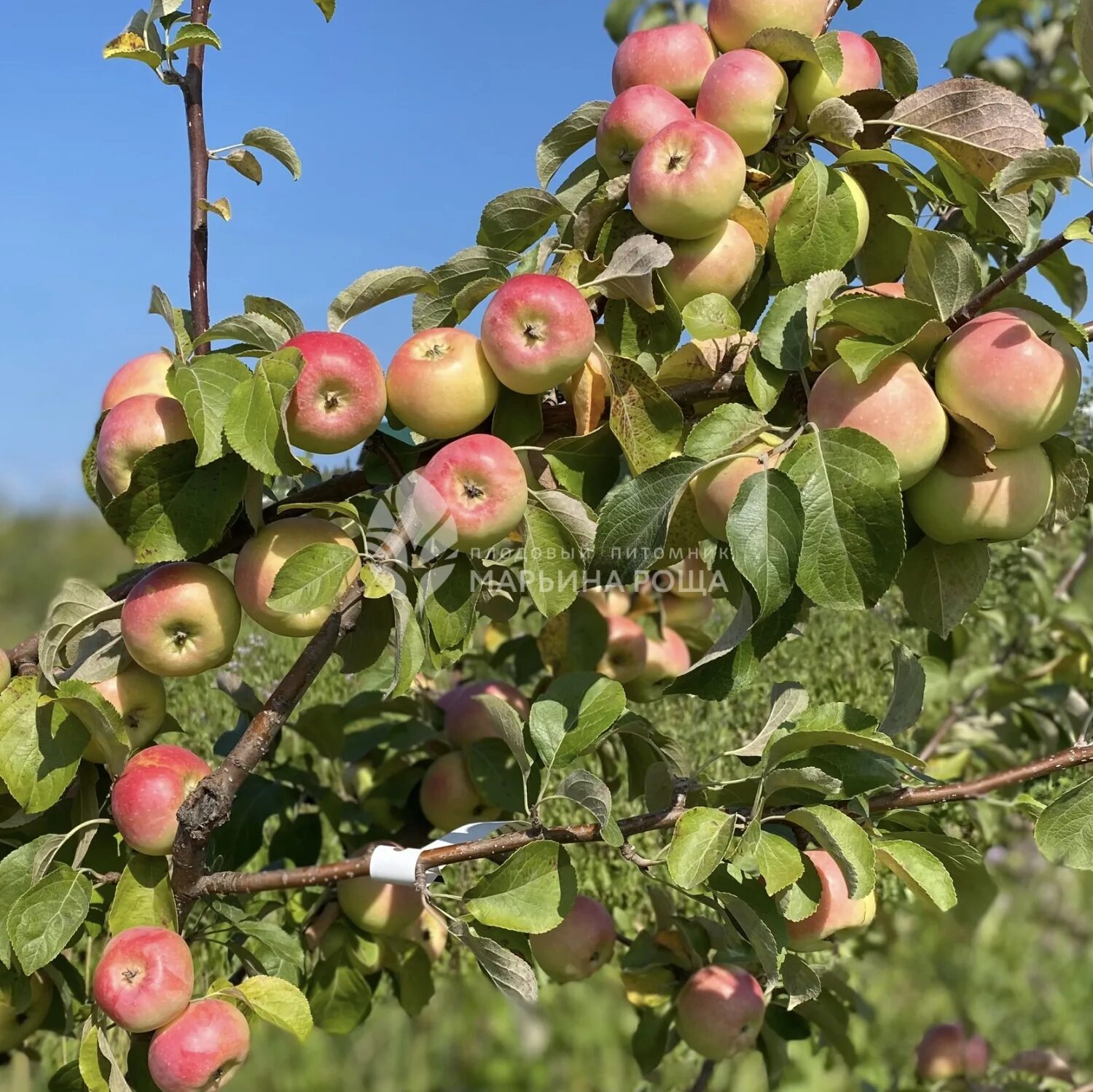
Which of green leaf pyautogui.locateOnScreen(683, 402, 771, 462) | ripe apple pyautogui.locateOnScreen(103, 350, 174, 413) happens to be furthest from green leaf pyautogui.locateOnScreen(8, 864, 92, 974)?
green leaf pyautogui.locateOnScreen(683, 402, 771, 462)

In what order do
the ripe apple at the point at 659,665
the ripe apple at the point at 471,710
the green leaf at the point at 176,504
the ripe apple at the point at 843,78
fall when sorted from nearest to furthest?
the green leaf at the point at 176,504 < the ripe apple at the point at 843,78 < the ripe apple at the point at 471,710 < the ripe apple at the point at 659,665

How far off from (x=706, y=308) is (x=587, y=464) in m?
0.15

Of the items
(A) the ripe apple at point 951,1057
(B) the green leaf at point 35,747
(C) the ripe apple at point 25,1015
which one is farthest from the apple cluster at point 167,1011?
(A) the ripe apple at point 951,1057

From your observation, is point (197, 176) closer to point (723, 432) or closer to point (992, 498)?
point (723, 432)

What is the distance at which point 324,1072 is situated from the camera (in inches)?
77.4

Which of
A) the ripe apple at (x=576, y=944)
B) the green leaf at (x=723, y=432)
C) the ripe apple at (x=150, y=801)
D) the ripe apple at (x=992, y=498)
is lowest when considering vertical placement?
the ripe apple at (x=576, y=944)

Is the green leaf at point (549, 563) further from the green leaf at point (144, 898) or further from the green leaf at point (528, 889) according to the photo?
the green leaf at point (144, 898)

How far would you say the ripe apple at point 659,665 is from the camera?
1.34m

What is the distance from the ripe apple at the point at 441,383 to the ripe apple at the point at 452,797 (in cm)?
51

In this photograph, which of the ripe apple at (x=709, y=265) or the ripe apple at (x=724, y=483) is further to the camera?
the ripe apple at (x=709, y=265)

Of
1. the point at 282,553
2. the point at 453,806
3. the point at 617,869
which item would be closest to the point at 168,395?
the point at 282,553

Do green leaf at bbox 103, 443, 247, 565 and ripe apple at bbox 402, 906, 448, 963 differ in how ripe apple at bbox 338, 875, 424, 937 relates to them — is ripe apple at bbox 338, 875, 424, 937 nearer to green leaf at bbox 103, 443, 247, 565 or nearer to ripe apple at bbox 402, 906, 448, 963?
ripe apple at bbox 402, 906, 448, 963

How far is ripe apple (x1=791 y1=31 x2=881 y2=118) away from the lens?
0.88 m

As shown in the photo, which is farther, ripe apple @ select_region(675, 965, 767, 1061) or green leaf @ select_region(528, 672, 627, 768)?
ripe apple @ select_region(675, 965, 767, 1061)
